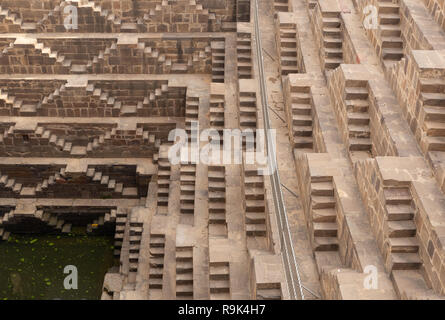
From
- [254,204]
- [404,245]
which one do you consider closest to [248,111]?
[254,204]

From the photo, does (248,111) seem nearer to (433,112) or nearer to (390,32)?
(390,32)

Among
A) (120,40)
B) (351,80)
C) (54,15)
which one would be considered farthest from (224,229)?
(54,15)

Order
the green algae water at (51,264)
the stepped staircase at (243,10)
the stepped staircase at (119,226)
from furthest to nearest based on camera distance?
1. the stepped staircase at (243,10)
2. the stepped staircase at (119,226)
3. the green algae water at (51,264)

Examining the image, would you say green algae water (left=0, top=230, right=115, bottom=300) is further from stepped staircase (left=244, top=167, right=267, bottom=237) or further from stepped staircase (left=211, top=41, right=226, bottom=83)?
stepped staircase (left=211, top=41, right=226, bottom=83)

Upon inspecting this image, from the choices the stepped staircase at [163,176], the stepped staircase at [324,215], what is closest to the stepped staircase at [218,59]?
the stepped staircase at [163,176]

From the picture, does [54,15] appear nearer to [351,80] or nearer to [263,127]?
[263,127]

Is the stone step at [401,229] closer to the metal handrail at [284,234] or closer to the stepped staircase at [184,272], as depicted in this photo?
the metal handrail at [284,234]
